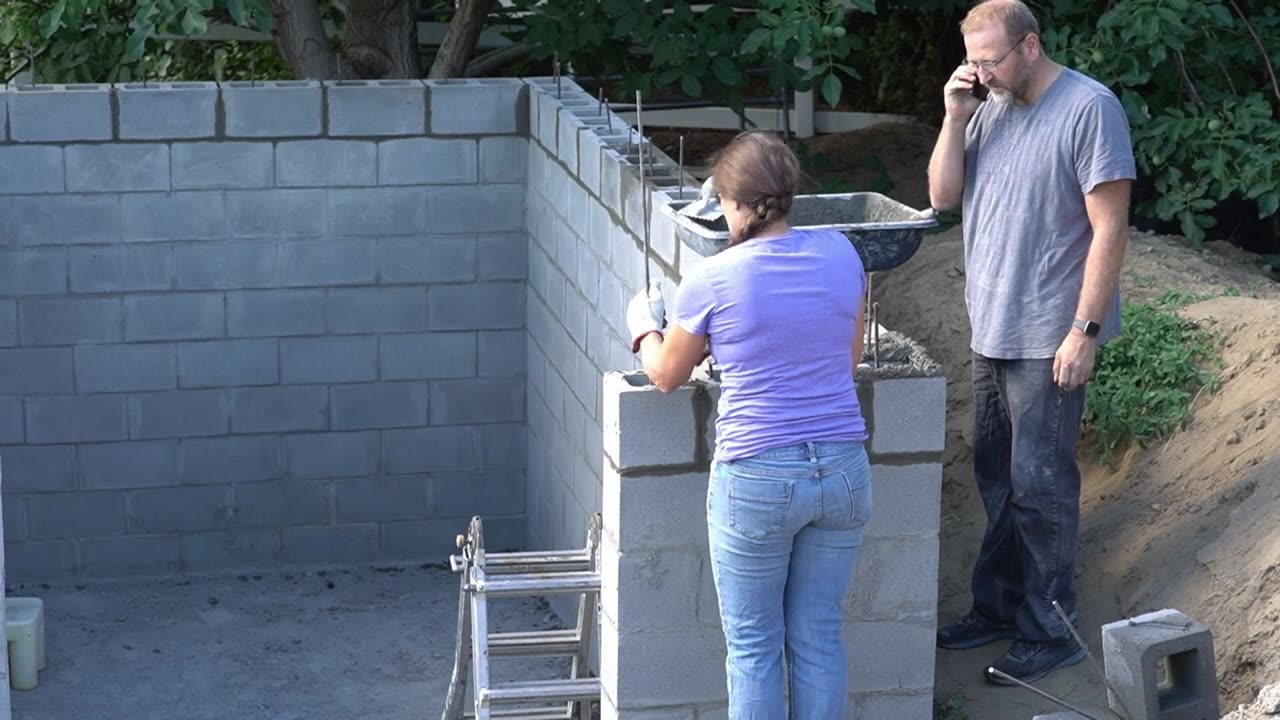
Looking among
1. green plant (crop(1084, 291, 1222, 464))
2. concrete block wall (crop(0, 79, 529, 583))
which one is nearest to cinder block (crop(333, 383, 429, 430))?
concrete block wall (crop(0, 79, 529, 583))

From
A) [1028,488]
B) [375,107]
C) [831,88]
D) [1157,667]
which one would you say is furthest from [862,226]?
[375,107]

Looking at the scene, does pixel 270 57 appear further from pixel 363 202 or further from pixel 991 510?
pixel 991 510

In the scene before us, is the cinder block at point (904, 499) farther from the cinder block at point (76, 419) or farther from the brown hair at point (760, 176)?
the cinder block at point (76, 419)

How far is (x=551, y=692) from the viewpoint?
460 cm

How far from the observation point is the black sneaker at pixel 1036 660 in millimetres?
4520

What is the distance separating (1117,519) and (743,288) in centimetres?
199

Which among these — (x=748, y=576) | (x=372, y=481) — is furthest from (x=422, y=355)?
(x=748, y=576)

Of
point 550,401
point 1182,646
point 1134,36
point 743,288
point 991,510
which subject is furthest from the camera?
point 550,401

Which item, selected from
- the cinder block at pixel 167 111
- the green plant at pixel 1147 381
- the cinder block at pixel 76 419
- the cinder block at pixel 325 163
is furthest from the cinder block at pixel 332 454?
the green plant at pixel 1147 381

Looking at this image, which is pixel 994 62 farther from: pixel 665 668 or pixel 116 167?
pixel 116 167

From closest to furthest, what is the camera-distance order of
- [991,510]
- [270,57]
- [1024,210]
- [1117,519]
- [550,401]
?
[1024,210]
[991,510]
[1117,519]
[550,401]
[270,57]

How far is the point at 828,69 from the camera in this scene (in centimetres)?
661

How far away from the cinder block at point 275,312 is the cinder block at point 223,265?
0.06 m

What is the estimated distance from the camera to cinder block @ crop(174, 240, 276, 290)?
7.00 m
